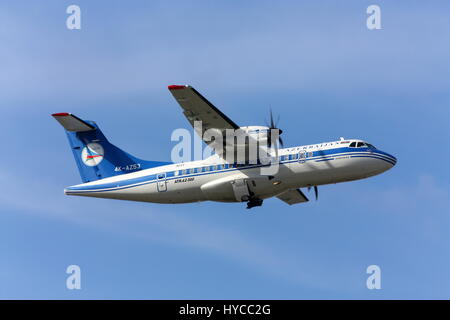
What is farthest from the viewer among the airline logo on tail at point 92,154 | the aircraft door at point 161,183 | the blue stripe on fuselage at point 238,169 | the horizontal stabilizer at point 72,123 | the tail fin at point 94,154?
the airline logo on tail at point 92,154

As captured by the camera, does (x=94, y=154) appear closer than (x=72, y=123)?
No

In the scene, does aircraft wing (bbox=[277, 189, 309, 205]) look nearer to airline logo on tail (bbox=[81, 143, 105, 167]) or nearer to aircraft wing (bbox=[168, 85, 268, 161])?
aircraft wing (bbox=[168, 85, 268, 161])

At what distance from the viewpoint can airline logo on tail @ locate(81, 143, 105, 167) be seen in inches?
1373

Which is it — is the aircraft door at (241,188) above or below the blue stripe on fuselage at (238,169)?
below

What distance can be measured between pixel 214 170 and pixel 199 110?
3.59m

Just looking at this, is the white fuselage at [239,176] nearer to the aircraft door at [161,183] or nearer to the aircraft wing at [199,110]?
the aircraft door at [161,183]

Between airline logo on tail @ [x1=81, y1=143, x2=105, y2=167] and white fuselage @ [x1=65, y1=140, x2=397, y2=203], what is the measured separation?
155 centimetres

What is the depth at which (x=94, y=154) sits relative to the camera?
3503cm

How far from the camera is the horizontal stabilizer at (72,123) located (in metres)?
→ 33.8

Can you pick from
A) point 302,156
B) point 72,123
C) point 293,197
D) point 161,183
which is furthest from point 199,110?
point 293,197

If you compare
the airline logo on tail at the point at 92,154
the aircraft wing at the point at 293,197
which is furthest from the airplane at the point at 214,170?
the aircraft wing at the point at 293,197

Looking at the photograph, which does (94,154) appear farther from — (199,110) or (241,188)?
(241,188)

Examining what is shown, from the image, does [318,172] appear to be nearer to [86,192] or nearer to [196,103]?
[196,103]

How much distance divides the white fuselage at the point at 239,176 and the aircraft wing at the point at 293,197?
382 centimetres
